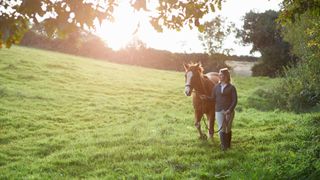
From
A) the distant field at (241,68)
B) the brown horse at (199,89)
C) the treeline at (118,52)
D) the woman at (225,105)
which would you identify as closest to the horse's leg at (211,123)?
the brown horse at (199,89)

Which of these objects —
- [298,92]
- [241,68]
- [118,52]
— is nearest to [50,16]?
[298,92]

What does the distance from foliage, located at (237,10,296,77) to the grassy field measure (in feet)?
85.8

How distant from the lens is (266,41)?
59.4m

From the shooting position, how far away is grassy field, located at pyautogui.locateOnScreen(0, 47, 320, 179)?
10.6 m

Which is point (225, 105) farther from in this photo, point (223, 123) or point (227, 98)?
point (223, 123)

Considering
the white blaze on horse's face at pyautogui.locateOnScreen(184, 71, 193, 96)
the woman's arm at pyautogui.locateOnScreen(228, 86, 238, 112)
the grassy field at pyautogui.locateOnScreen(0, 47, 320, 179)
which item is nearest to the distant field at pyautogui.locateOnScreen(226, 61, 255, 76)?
the grassy field at pyautogui.locateOnScreen(0, 47, 320, 179)

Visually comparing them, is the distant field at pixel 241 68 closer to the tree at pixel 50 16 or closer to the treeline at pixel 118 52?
the treeline at pixel 118 52

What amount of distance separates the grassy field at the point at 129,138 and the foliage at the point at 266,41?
26.1m

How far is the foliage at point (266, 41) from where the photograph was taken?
177ft

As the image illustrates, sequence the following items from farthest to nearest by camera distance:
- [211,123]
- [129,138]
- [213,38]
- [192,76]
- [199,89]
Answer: [213,38], [129,138], [199,89], [211,123], [192,76]

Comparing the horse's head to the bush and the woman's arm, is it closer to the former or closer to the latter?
the woman's arm

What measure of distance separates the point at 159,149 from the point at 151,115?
8.91 metres

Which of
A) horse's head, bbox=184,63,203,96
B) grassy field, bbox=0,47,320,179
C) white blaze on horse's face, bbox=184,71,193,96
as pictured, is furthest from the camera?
horse's head, bbox=184,63,203,96

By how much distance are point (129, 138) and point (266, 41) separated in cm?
4793
